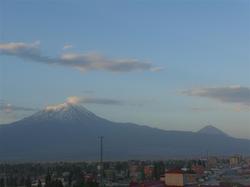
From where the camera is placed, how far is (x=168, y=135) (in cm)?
15238

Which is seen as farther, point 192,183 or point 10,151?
point 10,151

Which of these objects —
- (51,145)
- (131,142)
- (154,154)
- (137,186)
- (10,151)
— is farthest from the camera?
(131,142)

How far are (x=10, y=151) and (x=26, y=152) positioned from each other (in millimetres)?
2808

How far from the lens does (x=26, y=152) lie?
10275cm

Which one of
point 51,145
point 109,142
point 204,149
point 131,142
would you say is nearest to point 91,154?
point 51,145

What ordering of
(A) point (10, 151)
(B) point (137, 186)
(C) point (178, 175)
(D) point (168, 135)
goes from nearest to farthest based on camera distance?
(C) point (178, 175)
(B) point (137, 186)
(A) point (10, 151)
(D) point (168, 135)

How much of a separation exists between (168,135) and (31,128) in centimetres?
4812

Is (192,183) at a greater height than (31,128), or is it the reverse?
(31,128)

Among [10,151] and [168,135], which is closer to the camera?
[10,151]

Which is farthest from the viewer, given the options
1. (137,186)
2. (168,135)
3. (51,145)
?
(168,135)

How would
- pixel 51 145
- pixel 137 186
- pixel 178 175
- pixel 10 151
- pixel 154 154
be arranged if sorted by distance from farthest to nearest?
pixel 154 154 → pixel 51 145 → pixel 10 151 → pixel 137 186 → pixel 178 175

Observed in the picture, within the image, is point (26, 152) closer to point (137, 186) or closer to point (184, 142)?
point (184, 142)

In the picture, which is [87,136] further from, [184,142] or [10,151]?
[184,142]

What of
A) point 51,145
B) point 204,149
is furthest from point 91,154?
point 204,149
